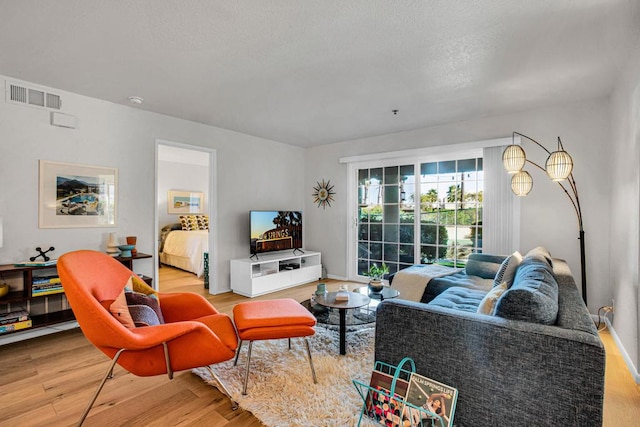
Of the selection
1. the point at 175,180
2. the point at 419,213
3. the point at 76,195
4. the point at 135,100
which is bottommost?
the point at 419,213

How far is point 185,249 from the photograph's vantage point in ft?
19.8

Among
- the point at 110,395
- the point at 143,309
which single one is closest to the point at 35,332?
the point at 110,395

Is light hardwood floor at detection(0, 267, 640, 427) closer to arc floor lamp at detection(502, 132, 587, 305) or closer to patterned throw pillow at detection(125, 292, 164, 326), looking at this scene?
patterned throw pillow at detection(125, 292, 164, 326)

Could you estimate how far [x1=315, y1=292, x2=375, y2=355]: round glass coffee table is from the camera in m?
2.54

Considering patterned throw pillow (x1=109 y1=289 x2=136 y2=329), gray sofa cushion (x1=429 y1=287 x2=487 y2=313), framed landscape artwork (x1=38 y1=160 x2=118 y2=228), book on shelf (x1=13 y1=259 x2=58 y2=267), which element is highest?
framed landscape artwork (x1=38 y1=160 x2=118 y2=228)

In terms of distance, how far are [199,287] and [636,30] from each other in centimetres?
545

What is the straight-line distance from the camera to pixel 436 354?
163 centimetres

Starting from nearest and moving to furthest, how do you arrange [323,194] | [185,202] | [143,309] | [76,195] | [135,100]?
[143,309]
[76,195]
[135,100]
[323,194]
[185,202]

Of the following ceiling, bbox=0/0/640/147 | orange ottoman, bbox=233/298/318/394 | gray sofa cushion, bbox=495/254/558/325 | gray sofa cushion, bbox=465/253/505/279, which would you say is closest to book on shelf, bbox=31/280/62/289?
ceiling, bbox=0/0/640/147

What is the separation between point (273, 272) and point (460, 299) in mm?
2789

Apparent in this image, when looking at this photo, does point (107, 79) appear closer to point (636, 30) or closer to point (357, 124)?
point (357, 124)

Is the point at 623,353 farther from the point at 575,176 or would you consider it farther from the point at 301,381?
the point at 301,381

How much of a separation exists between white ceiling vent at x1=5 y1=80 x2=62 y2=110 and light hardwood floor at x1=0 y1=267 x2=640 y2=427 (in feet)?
7.35

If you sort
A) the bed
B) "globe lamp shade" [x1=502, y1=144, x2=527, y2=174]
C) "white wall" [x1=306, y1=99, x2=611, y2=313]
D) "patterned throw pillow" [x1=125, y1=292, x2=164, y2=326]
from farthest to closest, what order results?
1. the bed
2. "white wall" [x1=306, y1=99, x2=611, y2=313]
3. "globe lamp shade" [x1=502, y1=144, x2=527, y2=174]
4. "patterned throw pillow" [x1=125, y1=292, x2=164, y2=326]
